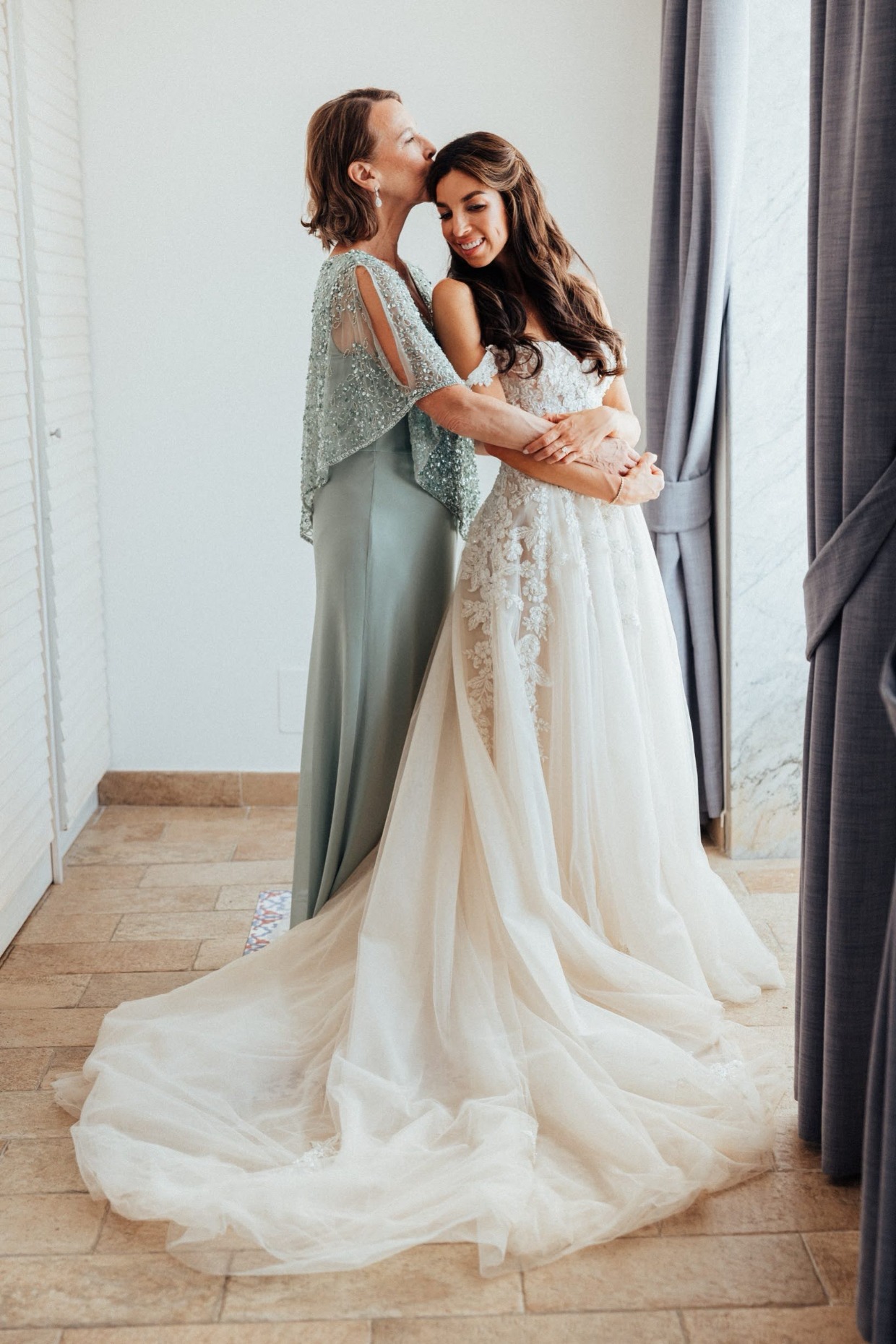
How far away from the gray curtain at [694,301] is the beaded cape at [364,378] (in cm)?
103

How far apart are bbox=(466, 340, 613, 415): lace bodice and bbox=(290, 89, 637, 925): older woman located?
6 centimetres

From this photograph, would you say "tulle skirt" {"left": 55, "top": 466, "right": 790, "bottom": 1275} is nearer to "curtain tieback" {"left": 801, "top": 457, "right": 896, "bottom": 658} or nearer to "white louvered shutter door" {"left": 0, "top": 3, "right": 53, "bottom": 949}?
"curtain tieback" {"left": 801, "top": 457, "right": 896, "bottom": 658}

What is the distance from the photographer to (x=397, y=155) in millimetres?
2455

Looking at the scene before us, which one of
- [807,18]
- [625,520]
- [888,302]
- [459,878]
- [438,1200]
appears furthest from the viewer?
[807,18]

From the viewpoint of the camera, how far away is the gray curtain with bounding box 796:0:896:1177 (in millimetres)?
1799

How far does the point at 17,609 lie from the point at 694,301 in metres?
1.82

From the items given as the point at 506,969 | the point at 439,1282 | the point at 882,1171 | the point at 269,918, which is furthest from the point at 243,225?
the point at 882,1171

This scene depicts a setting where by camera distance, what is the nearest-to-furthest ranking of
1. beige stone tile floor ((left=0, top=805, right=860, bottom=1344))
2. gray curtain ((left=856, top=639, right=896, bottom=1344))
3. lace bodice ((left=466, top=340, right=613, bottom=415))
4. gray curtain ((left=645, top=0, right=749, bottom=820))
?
gray curtain ((left=856, top=639, right=896, bottom=1344)) → beige stone tile floor ((left=0, top=805, right=860, bottom=1344)) → lace bodice ((left=466, top=340, right=613, bottom=415)) → gray curtain ((left=645, top=0, right=749, bottom=820))

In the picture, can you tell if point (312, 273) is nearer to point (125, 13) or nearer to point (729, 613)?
point (125, 13)

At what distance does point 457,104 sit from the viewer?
3.63 m

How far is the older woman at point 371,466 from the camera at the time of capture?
241cm

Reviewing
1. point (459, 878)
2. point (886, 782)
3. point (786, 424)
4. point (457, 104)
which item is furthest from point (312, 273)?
point (886, 782)

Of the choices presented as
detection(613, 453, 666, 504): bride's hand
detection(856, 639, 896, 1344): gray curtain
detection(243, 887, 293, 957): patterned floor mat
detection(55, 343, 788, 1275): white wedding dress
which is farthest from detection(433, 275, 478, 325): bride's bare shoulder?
detection(243, 887, 293, 957): patterned floor mat

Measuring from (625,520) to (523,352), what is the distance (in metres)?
0.39
